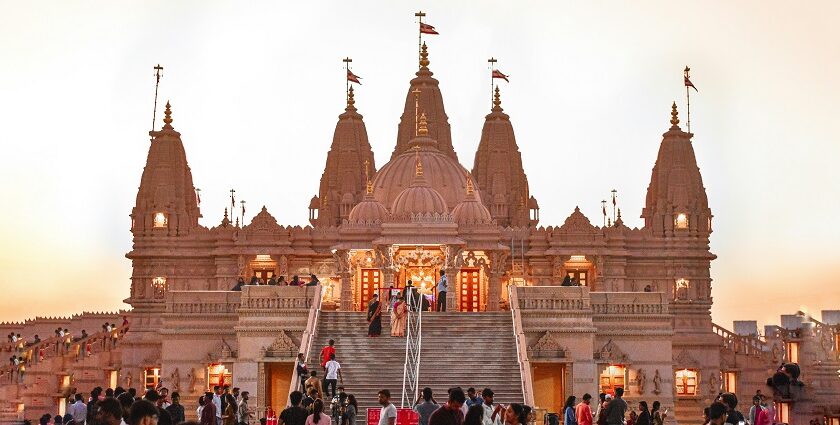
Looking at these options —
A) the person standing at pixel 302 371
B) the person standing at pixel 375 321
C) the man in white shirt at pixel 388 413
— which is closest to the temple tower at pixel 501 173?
the person standing at pixel 375 321

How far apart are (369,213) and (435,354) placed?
680 inches

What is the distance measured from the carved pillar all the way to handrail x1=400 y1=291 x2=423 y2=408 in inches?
355

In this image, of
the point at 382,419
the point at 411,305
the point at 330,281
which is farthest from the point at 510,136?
the point at 382,419

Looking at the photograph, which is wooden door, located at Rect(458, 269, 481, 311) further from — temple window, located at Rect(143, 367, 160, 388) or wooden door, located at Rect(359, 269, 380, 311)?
temple window, located at Rect(143, 367, 160, 388)

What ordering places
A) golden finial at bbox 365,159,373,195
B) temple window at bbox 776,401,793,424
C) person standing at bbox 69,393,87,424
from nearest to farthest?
person standing at bbox 69,393,87,424 → temple window at bbox 776,401,793,424 → golden finial at bbox 365,159,373,195

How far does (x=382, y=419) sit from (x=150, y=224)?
136ft

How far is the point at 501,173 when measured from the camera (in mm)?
73062

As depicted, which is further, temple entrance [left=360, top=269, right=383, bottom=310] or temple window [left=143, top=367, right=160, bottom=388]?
temple window [left=143, top=367, right=160, bottom=388]

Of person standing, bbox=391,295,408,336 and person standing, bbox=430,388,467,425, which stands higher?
person standing, bbox=391,295,408,336

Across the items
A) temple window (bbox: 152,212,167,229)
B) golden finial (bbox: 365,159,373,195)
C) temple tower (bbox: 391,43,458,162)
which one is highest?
temple tower (bbox: 391,43,458,162)

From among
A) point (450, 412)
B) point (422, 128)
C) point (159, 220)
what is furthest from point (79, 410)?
point (422, 128)

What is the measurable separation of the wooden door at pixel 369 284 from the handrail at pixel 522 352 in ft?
30.8

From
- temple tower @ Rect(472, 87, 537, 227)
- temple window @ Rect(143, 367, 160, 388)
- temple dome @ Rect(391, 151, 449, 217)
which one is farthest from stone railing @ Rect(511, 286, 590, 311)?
temple tower @ Rect(472, 87, 537, 227)

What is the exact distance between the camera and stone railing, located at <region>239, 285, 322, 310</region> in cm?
4550
